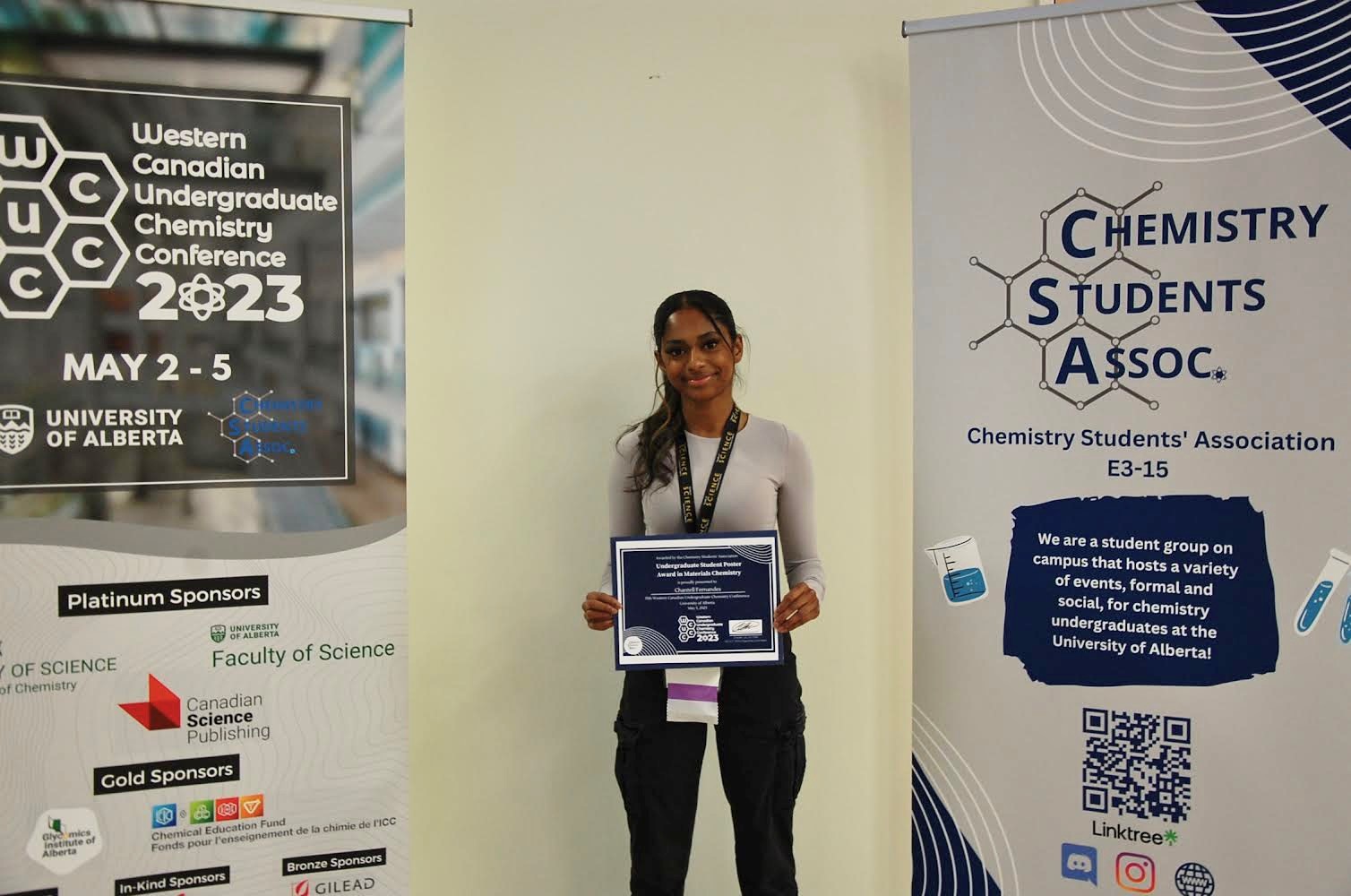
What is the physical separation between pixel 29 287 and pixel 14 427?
32 centimetres

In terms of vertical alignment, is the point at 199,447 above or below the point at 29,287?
below

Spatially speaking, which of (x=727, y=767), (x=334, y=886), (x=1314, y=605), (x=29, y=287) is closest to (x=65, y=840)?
(x=334, y=886)

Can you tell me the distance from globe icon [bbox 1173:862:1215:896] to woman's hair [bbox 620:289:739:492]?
159cm

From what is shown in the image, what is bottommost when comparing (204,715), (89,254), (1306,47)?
(204,715)

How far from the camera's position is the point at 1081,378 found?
251cm

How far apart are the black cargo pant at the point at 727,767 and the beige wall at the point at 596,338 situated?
631 millimetres

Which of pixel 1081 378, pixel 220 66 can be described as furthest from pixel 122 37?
pixel 1081 378

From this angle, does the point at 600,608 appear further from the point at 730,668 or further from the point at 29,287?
the point at 29,287

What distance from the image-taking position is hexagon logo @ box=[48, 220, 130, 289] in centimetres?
230

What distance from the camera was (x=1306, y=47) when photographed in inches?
91.4

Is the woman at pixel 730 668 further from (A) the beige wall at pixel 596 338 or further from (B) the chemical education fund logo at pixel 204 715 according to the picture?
(B) the chemical education fund logo at pixel 204 715

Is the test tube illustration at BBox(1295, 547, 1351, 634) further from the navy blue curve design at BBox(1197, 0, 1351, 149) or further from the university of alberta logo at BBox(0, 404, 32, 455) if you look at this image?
the university of alberta logo at BBox(0, 404, 32, 455)

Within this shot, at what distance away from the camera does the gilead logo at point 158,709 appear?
238cm

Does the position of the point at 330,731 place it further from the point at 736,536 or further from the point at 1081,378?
the point at 1081,378
